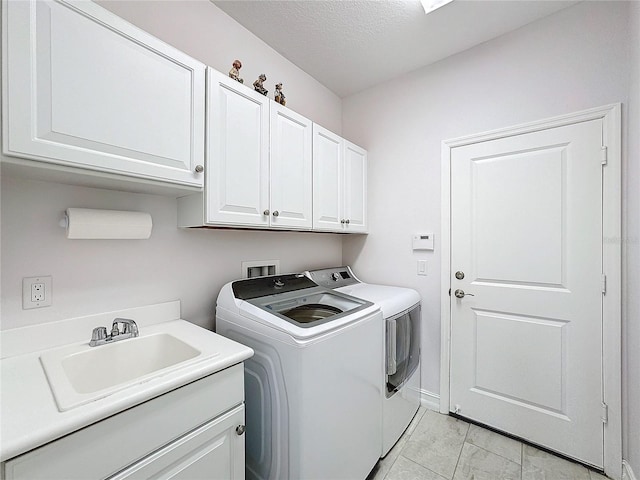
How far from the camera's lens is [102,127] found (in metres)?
1.01

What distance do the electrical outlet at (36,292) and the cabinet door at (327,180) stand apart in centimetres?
136

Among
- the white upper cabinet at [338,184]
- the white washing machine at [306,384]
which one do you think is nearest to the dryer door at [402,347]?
the white washing machine at [306,384]

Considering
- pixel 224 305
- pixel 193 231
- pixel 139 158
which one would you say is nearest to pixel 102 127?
pixel 139 158

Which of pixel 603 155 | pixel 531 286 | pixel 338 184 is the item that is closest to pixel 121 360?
pixel 338 184

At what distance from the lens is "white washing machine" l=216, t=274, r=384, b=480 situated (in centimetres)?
119

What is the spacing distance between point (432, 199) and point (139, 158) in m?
1.95

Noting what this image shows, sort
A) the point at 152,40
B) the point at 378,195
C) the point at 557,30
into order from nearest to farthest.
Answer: the point at 152,40
the point at 557,30
the point at 378,195

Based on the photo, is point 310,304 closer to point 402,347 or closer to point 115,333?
point 402,347

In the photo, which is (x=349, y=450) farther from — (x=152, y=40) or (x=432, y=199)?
(x=152, y=40)

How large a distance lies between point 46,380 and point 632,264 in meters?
2.59

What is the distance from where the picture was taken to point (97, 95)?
1.00 m

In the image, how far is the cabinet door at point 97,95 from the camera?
843 millimetres

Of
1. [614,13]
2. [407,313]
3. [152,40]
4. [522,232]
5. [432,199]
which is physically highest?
[614,13]

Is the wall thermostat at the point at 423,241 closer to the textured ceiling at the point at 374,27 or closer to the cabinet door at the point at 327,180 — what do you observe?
the cabinet door at the point at 327,180
